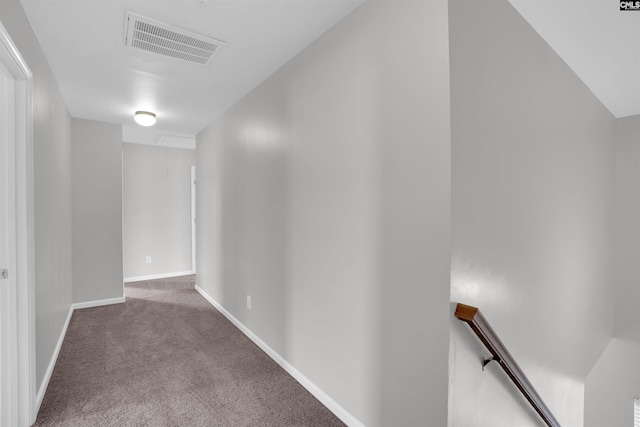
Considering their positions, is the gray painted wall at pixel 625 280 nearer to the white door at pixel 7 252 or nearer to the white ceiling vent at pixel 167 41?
the white ceiling vent at pixel 167 41

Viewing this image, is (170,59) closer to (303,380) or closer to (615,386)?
(303,380)

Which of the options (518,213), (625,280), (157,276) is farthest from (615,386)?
(157,276)

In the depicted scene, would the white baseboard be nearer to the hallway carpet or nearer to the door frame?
the hallway carpet

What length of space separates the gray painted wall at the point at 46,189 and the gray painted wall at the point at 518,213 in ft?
7.43

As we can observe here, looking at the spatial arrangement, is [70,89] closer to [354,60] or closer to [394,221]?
[354,60]

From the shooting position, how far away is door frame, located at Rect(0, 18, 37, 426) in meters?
1.84

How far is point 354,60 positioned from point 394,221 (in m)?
0.96

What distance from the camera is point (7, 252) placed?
1.80m

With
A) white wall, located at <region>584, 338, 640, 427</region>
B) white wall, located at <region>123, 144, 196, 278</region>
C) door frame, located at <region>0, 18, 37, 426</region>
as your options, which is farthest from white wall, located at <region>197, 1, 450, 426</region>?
white wall, located at <region>123, 144, 196, 278</region>

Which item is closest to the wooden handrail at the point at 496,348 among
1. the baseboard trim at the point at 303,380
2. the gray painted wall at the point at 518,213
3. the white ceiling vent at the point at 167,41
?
the gray painted wall at the point at 518,213

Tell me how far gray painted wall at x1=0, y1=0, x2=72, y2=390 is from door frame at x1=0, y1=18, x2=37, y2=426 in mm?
216

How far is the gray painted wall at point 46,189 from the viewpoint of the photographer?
6.50ft

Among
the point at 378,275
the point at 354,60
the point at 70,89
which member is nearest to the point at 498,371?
the point at 378,275

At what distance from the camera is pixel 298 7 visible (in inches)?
73.9
